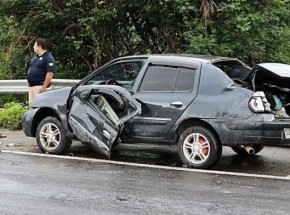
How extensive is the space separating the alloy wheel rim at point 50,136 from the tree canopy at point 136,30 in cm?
429

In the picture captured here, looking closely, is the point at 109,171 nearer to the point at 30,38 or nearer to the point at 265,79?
the point at 265,79

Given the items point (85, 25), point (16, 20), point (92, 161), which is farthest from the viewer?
point (16, 20)

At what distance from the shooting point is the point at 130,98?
334 inches

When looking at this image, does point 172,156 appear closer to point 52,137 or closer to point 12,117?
point 52,137

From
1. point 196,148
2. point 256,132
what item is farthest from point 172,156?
point 256,132

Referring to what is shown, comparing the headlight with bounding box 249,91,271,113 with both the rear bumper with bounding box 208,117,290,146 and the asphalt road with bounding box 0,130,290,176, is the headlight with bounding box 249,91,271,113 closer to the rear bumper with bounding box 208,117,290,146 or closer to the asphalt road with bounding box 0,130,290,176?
the rear bumper with bounding box 208,117,290,146

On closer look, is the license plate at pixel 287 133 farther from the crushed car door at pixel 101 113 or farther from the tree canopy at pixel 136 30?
the tree canopy at pixel 136 30

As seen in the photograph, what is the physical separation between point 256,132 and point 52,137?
130 inches

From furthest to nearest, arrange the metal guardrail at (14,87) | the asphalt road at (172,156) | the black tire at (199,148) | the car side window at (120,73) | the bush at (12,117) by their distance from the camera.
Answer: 1. the metal guardrail at (14,87)
2. the bush at (12,117)
3. the car side window at (120,73)
4. the asphalt road at (172,156)
5. the black tire at (199,148)

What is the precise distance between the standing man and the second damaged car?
181 centimetres

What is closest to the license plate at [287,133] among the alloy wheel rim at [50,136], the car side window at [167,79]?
the car side window at [167,79]

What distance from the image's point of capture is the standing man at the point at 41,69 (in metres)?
11.1

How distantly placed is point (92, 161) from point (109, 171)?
76 centimetres

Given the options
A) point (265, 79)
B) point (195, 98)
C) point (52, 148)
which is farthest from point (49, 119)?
point (265, 79)
